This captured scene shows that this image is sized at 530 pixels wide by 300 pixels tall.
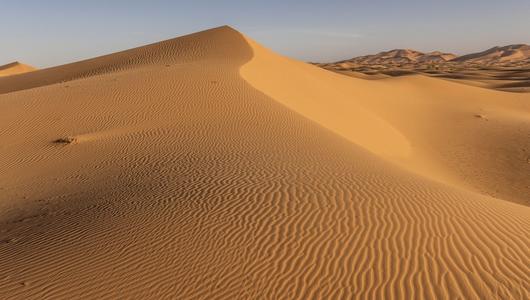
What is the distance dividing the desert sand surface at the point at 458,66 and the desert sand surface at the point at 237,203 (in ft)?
95.1

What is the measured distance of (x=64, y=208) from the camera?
22.9ft

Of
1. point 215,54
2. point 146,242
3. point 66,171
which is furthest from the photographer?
point 215,54

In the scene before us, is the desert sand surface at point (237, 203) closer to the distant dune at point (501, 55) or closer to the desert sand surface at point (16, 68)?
the desert sand surface at point (16, 68)

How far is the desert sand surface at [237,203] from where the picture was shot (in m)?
4.61

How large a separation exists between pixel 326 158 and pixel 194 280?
5390 mm

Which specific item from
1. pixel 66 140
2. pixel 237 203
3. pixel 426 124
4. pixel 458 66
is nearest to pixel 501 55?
pixel 458 66

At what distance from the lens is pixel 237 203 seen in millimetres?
6484

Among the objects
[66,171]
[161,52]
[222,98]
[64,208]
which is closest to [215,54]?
[161,52]

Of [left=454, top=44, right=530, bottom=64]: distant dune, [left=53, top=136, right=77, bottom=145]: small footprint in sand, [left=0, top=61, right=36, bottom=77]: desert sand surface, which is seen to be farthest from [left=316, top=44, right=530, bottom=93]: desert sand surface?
[left=0, top=61, right=36, bottom=77]: desert sand surface

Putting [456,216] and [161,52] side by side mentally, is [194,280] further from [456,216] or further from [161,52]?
[161,52]

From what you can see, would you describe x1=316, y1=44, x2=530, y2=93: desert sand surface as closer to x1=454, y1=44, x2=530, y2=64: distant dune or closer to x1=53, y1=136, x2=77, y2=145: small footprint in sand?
x1=454, y1=44, x2=530, y2=64: distant dune

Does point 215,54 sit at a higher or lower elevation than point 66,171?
higher

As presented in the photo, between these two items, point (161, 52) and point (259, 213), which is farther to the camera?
point (161, 52)

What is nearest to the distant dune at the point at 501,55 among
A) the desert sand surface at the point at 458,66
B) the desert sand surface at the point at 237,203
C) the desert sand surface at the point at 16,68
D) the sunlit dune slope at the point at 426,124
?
the desert sand surface at the point at 458,66
